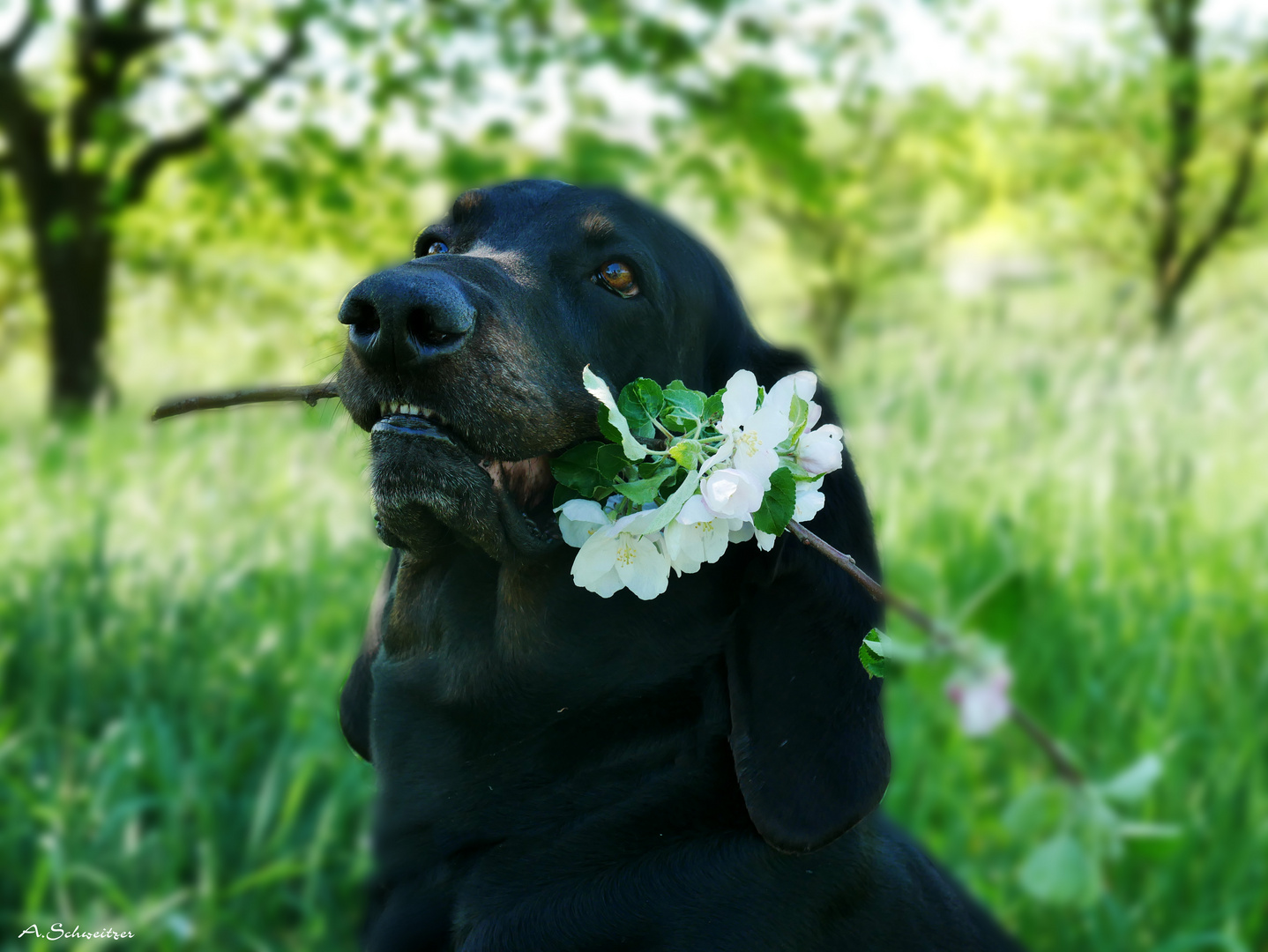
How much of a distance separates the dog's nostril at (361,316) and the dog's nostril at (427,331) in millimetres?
46

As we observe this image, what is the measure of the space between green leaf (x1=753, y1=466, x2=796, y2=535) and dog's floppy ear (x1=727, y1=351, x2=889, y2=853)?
329 mm

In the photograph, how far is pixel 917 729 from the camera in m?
3.67

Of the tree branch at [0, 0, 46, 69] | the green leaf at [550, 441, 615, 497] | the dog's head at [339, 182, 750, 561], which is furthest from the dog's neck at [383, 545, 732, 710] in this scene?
the tree branch at [0, 0, 46, 69]

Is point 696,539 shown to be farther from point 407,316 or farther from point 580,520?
point 407,316

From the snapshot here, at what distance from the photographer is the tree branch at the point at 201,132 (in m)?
10.9

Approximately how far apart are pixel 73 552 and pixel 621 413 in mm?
4007

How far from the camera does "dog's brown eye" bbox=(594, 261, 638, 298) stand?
1.81m

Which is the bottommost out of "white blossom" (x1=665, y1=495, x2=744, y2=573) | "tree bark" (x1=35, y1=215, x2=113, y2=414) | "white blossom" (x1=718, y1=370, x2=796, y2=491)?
"tree bark" (x1=35, y1=215, x2=113, y2=414)

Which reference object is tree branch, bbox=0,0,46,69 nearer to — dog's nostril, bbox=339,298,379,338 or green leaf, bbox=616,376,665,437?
dog's nostril, bbox=339,298,379,338

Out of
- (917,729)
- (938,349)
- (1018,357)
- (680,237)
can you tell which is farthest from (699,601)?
(1018,357)

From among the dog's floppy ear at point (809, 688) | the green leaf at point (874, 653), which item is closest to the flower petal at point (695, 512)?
the green leaf at point (874, 653)

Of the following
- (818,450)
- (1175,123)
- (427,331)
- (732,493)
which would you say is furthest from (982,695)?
(1175,123)

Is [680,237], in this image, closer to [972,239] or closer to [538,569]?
[538,569]

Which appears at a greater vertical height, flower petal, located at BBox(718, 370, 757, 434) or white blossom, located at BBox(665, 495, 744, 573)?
flower petal, located at BBox(718, 370, 757, 434)
